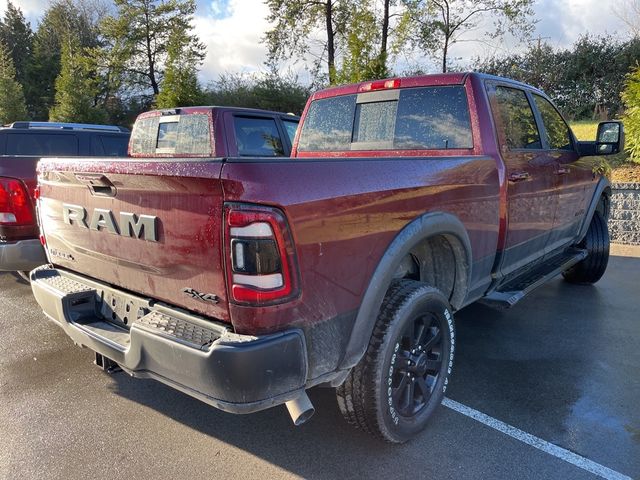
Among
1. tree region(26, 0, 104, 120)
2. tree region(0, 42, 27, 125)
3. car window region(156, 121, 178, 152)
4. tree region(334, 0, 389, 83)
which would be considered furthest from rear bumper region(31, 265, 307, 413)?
tree region(26, 0, 104, 120)

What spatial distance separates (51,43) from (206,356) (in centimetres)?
4725

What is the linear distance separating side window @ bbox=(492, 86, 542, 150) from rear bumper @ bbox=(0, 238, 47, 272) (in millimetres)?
4139

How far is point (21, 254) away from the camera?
14.5 ft

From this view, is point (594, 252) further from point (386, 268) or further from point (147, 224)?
point (147, 224)

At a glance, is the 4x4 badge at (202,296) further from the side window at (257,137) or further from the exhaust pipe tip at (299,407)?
the side window at (257,137)

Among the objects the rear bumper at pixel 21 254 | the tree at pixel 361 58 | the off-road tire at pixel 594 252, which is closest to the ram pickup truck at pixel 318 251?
the rear bumper at pixel 21 254

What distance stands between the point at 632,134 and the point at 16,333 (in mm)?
10228

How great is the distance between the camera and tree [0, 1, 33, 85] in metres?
43.0

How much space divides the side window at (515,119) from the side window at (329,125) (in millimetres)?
1128

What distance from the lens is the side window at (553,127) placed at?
4216mm

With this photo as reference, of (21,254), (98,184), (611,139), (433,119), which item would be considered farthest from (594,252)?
(21,254)

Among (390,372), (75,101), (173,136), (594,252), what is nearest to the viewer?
(390,372)

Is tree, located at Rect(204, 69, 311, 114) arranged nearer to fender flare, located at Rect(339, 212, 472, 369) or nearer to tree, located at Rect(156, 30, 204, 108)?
tree, located at Rect(156, 30, 204, 108)

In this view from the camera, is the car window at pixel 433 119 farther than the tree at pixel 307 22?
No
